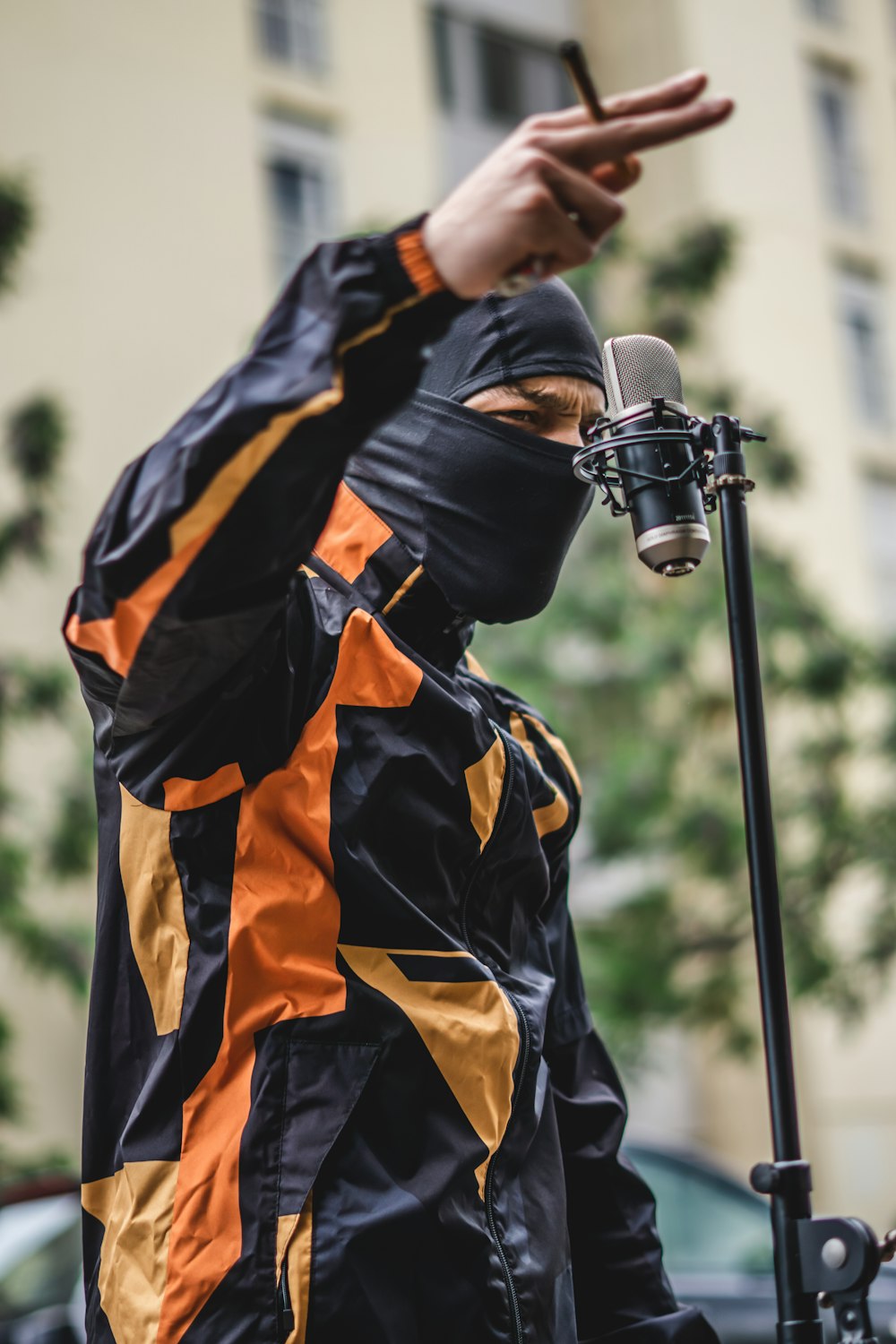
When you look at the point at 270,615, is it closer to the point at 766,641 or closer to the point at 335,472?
the point at 335,472

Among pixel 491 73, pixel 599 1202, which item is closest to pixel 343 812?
pixel 599 1202

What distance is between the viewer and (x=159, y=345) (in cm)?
1264

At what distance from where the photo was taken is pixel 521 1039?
1.82 meters

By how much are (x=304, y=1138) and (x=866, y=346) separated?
1670cm

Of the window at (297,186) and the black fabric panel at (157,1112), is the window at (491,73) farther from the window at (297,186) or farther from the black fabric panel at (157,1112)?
the black fabric panel at (157,1112)

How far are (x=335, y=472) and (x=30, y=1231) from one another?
460 cm

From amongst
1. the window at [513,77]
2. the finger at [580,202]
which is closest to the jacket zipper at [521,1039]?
the finger at [580,202]

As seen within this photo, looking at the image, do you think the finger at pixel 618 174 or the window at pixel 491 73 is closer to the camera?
the finger at pixel 618 174

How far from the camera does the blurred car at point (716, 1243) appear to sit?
210 inches

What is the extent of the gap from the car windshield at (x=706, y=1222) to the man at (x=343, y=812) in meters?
4.12

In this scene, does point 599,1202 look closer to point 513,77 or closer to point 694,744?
point 694,744

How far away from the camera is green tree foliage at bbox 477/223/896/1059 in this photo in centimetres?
981

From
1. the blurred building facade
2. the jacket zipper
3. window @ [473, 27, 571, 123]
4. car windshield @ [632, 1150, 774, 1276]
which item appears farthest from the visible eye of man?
window @ [473, 27, 571, 123]

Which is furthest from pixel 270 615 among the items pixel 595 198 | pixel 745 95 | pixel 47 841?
pixel 745 95
